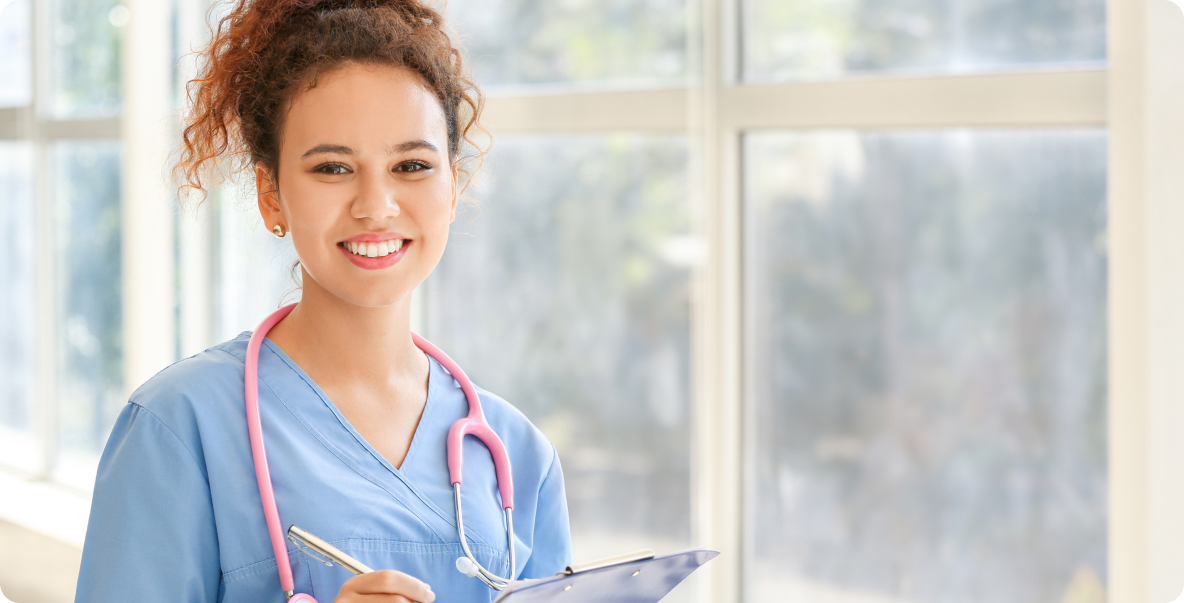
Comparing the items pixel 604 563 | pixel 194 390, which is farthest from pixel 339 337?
pixel 604 563

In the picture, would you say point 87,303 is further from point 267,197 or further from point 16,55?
point 267,197

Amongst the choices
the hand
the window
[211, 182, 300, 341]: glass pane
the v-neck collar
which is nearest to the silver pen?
the hand

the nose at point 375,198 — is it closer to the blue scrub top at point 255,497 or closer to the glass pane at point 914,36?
the blue scrub top at point 255,497

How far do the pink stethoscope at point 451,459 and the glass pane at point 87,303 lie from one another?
7.84 ft

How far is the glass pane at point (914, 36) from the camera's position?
171 centimetres

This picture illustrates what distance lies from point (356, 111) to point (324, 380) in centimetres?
28

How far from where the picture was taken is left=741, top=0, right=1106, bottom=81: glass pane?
1.71 metres

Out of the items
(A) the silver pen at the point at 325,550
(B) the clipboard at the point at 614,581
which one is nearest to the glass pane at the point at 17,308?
(A) the silver pen at the point at 325,550

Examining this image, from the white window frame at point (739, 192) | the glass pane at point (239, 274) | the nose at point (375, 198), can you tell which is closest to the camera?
the nose at point (375, 198)

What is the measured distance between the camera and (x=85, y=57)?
3191mm

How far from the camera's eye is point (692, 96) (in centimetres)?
208

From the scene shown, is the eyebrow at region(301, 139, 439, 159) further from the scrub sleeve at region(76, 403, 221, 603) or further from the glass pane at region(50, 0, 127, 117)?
the glass pane at region(50, 0, 127, 117)

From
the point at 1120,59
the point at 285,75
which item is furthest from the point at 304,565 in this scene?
the point at 1120,59

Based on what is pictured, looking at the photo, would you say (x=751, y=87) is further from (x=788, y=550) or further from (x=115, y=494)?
(x=115, y=494)
